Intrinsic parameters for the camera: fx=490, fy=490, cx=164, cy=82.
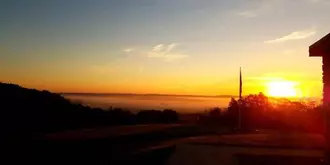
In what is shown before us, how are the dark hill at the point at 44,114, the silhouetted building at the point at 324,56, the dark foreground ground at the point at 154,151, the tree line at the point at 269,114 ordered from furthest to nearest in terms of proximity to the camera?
the tree line at the point at 269,114
the dark hill at the point at 44,114
the dark foreground ground at the point at 154,151
the silhouetted building at the point at 324,56

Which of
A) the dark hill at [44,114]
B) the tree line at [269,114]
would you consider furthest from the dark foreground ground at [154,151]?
the tree line at [269,114]

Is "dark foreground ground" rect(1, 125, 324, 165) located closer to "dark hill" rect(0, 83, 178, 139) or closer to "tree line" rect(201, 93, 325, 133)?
"dark hill" rect(0, 83, 178, 139)

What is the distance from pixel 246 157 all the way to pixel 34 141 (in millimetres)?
8660

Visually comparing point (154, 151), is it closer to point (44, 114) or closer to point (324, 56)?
point (324, 56)

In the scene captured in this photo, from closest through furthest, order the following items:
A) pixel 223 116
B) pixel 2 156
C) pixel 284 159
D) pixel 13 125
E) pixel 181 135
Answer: pixel 2 156 < pixel 284 159 < pixel 13 125 < pixel 181 135 < pixel 223 116

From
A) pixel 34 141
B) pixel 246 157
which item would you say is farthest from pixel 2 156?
pixel 246 157

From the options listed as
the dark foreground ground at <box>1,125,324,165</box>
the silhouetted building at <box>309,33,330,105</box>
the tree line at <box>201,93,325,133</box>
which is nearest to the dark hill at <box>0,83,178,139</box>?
the dark foreground ground at <box>1,125,324,165</box>

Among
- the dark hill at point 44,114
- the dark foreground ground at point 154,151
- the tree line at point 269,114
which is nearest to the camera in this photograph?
the dark foreground ground at point 154,151

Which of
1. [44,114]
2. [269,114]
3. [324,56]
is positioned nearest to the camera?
[324,56]

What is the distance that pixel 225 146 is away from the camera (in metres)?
22.9

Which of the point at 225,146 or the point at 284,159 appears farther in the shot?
the point at 225,146

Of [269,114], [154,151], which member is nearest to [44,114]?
[154,151]

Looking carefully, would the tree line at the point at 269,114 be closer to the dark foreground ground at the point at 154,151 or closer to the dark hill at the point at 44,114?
the dark hill at the point at 44,114

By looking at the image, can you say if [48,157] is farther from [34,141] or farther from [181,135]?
[181,135]
